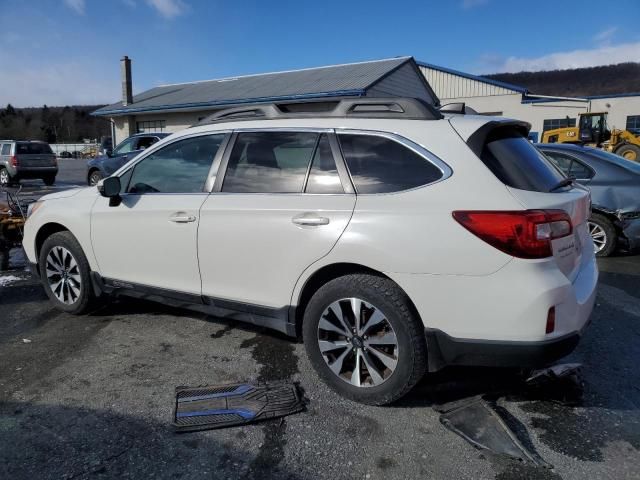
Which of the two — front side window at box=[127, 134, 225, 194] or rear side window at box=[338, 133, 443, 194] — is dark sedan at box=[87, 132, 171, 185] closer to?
front side window at box=[127, 134, 225, 194]

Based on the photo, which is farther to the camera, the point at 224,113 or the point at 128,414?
the point at 224,113

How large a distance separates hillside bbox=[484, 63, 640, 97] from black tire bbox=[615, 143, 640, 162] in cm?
8640

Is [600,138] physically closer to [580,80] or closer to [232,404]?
[232,404]

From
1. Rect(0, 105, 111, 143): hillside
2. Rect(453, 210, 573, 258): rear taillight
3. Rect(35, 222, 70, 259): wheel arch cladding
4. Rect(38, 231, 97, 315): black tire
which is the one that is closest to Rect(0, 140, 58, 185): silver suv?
Rect(35, 222, 70, 259): wheel arch cladding

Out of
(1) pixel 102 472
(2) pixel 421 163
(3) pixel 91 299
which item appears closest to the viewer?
(1) pixel 102 472

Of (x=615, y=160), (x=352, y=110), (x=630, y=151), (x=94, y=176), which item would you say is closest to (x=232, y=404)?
(x=352, y=110)

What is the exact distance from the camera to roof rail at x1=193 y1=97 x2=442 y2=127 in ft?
9.98

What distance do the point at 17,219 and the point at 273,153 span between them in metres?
Answer: 5.19

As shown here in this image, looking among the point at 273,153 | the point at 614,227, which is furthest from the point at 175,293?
the point at 614,227

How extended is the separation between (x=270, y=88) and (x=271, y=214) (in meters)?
21.5

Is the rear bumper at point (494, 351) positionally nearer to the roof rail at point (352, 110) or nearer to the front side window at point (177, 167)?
the roof rail at point (352, 110)

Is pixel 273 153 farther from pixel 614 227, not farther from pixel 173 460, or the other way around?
pixel 614 227

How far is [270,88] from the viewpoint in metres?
23.4

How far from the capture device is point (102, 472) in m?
2.43
